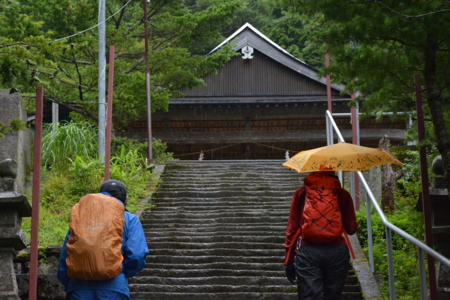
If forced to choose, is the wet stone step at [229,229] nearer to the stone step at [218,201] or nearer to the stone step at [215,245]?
the stone step at [215,245]

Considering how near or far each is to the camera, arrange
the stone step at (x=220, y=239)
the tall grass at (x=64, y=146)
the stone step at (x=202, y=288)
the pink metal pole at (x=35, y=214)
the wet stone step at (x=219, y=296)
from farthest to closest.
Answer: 1. the tall grass at (x=64, y=146)
2. the stone step at (x=220, y=239)
3. the stone step at (x=202, y=288)
4. the wet stone step at (x=219, y=296)
5. the pink metal pole at (x=35, y=214)

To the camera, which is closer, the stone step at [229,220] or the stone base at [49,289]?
the stone base at [49,289]

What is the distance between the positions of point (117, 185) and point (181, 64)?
10229mm

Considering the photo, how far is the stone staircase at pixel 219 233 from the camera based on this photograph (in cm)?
636

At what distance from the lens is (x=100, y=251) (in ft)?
11.8

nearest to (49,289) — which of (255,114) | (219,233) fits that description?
(219,233)

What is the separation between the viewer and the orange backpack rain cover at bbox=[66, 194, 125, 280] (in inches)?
141

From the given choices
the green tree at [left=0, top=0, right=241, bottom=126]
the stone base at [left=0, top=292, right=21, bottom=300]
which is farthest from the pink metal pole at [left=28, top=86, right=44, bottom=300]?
the green tree at [left=0, top=0, right=241, bottom=126]

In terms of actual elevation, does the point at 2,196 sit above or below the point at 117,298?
above

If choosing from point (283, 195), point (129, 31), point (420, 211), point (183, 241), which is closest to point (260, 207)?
point (283, 195)

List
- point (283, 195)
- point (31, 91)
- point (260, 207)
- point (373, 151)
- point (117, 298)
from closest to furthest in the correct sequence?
point (117, 298)
point (373, 151)
point (260, 207)
point (283, 195)
point (31, 91)

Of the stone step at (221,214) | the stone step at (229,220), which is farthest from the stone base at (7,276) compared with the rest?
the stone step at (221,214)

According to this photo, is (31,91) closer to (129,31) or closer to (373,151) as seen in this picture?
(129,31)

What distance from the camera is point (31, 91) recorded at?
12211mm
